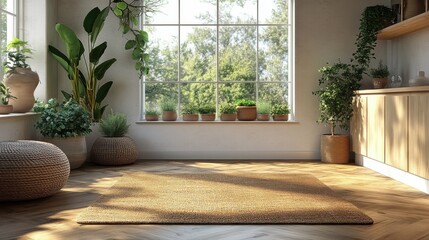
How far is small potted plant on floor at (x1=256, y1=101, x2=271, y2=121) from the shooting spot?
7113mm

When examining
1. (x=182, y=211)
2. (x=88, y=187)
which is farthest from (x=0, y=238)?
(x=88, y=187)

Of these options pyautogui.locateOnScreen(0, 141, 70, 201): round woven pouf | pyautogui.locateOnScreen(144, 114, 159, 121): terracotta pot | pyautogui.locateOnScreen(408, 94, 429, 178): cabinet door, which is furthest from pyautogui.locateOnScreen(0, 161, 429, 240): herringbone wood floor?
pyautogui.locateOnScreen(144, 114, 159, 121): terracotta pot

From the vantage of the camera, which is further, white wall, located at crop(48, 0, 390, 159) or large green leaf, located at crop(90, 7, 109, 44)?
white wall, located at crop(48, 0, 390, 159)

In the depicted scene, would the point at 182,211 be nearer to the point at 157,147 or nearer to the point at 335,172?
the point at 335,172

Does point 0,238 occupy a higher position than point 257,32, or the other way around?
point 257,32

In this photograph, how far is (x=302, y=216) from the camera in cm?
346

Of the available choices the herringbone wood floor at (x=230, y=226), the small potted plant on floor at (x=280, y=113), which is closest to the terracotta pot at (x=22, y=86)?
the herringbone wood floor at (x=230, y=226)

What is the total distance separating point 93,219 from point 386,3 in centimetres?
525

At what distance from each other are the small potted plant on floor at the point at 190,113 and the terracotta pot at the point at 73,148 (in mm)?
1574

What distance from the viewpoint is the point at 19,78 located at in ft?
19.4

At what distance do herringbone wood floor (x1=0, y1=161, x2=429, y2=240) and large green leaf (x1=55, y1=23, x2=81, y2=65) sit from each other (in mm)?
1819

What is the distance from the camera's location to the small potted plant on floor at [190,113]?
7.12 m

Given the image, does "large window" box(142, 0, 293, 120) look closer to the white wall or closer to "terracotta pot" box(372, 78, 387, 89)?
the white wall

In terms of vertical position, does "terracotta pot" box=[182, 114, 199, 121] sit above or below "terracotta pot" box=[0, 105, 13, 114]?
below
